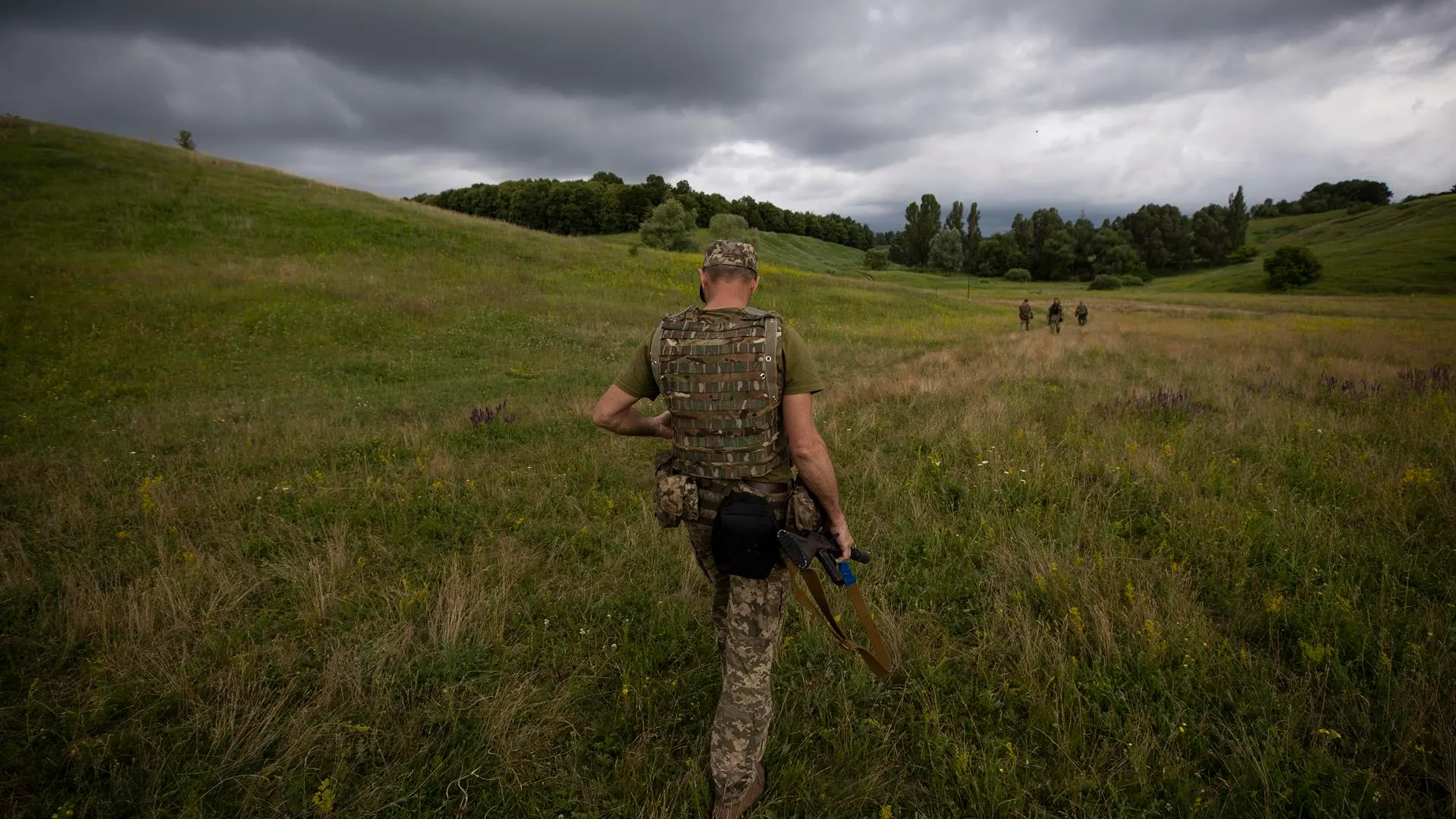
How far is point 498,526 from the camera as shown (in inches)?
199

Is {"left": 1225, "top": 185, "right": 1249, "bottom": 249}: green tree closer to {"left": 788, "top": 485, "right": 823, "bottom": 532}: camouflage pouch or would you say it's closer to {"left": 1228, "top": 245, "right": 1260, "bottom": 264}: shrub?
{"left": 1228, "top": 245, "right": 1260, "bottom": 264}: shrub

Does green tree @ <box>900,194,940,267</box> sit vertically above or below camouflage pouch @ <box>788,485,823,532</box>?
above

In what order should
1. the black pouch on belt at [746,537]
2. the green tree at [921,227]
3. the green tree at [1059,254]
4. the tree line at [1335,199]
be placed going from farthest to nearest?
Answer: the tree line at [1335,199]
the green tree at [921,227]
the green tree at [1059,254]
the black pouch on belt at [746,537]

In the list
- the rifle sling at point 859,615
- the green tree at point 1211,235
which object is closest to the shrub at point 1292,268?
the green tree at point 1211,235

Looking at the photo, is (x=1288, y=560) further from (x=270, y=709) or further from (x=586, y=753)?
(x=270, y=709)

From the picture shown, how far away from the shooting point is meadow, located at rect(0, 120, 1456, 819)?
260 cm

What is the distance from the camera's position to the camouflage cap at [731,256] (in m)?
2.70

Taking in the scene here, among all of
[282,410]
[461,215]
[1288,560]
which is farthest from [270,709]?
[461,215]

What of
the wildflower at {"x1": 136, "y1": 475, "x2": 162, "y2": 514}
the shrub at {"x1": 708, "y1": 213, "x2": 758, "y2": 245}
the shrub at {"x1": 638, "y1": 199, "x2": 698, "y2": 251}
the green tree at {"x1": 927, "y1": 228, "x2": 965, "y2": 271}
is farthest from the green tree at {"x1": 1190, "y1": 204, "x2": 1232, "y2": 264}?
the wildflower at {"x1": 136, "y1": 475, "x2": 162, "y2": 514}

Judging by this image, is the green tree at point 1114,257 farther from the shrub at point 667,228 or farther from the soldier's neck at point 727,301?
the soldier's neck at point 727,301

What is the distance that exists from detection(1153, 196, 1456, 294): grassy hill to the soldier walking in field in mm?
63819

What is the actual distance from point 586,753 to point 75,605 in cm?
355

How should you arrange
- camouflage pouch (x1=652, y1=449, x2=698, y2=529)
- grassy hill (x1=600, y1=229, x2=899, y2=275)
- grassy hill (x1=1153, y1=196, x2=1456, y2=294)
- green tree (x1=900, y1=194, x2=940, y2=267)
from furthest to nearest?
green tree (x1=900, y1=194, x2=940, y2=267), grassy hill (x1=600, y1=229, x2=899, y2=275), grassy hill (x1=1153, y1=196, x2=1456, y2=294), camouflage pouch (x1=652, y1=449, x2=698, y2=529)

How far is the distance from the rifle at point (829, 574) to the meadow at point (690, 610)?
38 centimetres
